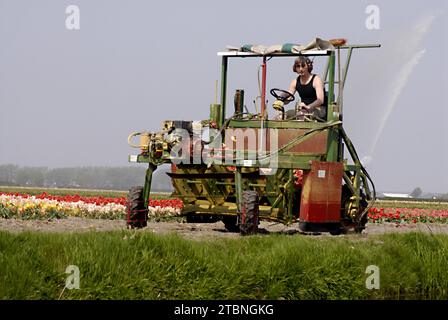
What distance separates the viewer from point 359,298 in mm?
11336

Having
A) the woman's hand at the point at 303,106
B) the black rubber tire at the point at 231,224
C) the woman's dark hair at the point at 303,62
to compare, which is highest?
the woman's dark hair at the point at 303,62

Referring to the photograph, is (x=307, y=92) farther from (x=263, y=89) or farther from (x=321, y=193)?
(x=321, y=193)

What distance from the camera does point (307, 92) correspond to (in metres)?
16.6

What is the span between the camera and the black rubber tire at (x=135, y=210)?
15.9 metres

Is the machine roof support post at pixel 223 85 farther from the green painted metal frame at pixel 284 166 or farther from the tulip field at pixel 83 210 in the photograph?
the tulip field at pixel 83 210

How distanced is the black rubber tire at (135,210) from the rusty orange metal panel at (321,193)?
2.81 metres

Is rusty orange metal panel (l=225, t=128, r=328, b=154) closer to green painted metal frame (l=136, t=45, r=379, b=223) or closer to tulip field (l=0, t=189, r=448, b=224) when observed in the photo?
green painted metal frame (l=136, t=45, r=379, b=223)

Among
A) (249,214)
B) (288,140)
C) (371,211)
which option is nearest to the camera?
(249,214)

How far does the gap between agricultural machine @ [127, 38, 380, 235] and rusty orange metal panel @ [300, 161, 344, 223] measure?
17 mm

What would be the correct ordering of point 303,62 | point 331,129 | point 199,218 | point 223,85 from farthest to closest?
point 223,85 → point 199,218 → point 303,62 → point 331,129

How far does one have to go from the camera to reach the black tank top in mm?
16562

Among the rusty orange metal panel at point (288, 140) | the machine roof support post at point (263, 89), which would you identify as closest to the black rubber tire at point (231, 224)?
the rusty orange metal panel at point (288, 140)

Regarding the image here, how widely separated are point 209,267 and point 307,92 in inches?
259

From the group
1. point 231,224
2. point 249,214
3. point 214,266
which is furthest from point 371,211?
point 214,266
